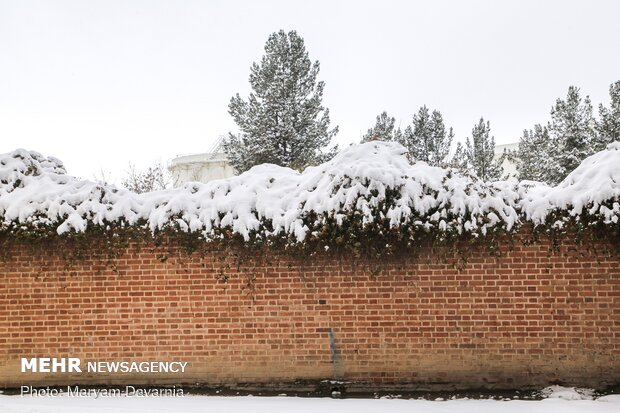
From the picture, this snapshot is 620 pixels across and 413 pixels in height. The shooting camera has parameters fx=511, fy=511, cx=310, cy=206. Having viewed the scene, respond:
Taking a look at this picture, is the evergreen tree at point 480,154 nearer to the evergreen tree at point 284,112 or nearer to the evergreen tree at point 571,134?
the evergreen tree at point 571,134

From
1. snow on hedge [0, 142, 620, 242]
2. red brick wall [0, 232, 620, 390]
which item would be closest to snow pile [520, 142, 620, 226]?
snow on hedge [0, 142, 620, 242]

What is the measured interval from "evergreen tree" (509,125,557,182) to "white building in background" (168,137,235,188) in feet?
73.6

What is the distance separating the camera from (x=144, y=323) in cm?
666

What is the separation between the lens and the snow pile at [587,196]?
595cm

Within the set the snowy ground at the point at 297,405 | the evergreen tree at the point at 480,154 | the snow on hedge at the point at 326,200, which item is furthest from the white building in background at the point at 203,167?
the snowy ground at the point at 297,405

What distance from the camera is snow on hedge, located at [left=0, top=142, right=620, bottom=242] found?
6176mm

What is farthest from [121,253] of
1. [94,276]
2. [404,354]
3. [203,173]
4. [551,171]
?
[203,173]

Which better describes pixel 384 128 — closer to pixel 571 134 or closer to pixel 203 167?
pixel 571 134

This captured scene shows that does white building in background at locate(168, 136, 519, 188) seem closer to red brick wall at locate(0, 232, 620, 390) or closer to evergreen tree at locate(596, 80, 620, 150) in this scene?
evergreen tree at locate(596, 80, 620, 150)

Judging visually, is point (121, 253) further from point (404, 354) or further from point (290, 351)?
point (404, 354)

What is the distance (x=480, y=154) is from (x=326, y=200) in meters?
22.4

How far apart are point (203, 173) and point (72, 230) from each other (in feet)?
124

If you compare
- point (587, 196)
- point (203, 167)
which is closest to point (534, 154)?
point (203, 167)

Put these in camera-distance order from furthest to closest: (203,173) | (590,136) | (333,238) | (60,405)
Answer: (203,173), (590,136), (333,238), (60,405)
